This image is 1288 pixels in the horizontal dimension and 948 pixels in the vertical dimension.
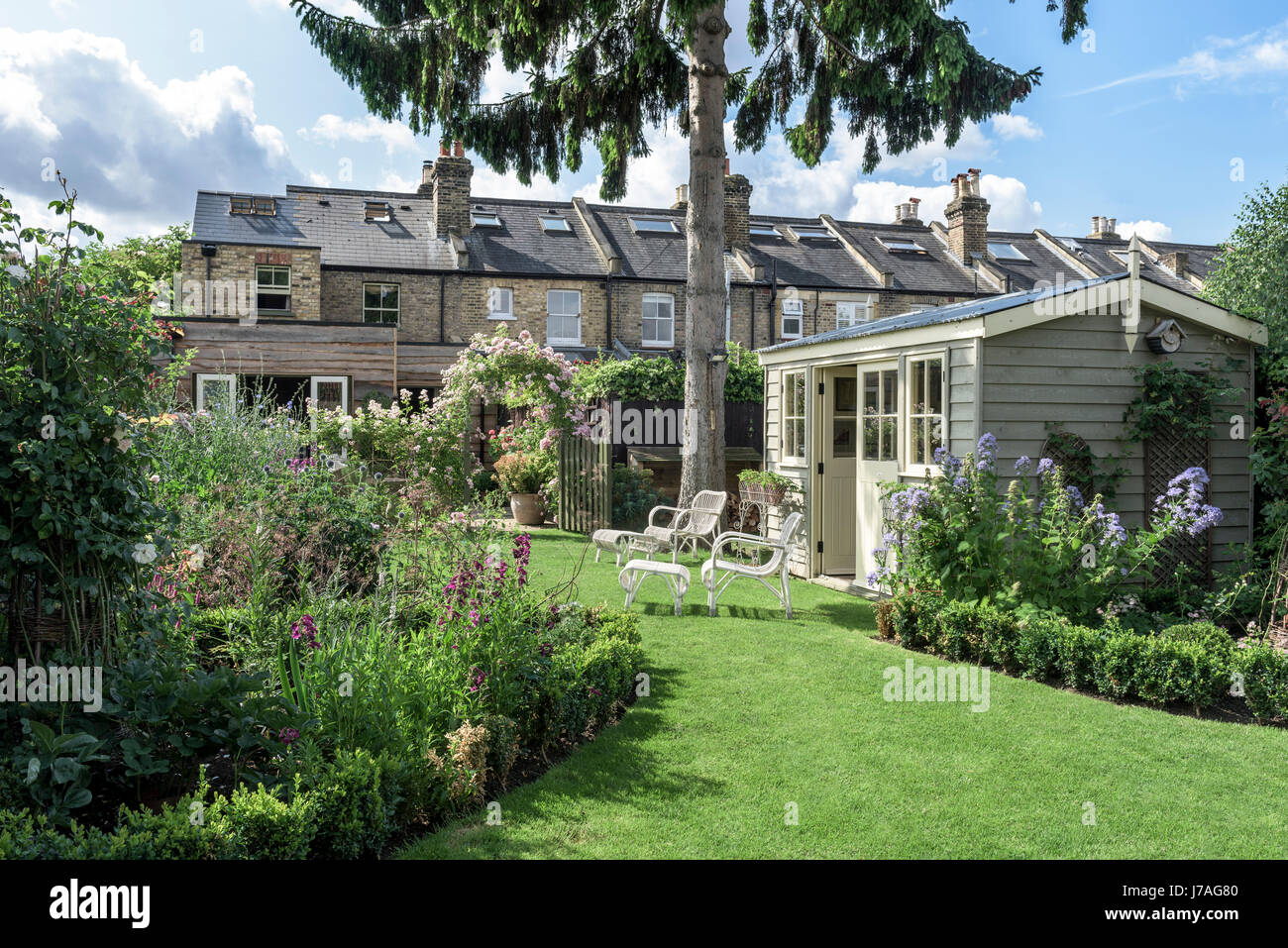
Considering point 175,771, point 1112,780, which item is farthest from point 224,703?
point 1112,780

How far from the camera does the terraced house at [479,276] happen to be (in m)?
20.5

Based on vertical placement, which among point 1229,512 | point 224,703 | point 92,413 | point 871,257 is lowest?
point 224,703

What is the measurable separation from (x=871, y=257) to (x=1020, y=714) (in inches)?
916

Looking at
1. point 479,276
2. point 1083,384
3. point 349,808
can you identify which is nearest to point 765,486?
point 1083,384

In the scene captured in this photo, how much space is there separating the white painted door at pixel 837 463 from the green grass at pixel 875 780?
4550mm

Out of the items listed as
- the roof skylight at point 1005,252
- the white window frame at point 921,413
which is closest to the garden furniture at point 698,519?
the white window frame at point 921,413

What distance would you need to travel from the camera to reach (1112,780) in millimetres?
4414

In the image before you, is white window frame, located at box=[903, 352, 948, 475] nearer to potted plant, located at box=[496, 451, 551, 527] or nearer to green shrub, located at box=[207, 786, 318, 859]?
green shrub, located at box=[207, 786, 318, 859]

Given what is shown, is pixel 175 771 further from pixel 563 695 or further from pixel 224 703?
pixel 563 695

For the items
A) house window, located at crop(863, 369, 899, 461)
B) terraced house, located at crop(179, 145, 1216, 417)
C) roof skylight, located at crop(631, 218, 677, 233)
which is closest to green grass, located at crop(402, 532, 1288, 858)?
house window, located at crop(863, 369, 899, 461)

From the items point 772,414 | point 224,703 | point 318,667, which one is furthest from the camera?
point 772,414

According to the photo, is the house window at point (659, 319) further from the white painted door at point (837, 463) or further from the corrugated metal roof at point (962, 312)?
the corrugated metal roof at point (962, 312)

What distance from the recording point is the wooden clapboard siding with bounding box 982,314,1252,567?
313 inches

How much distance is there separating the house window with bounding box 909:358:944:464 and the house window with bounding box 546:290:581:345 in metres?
15.7
